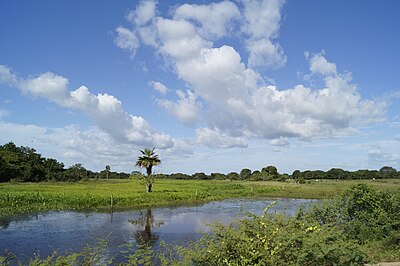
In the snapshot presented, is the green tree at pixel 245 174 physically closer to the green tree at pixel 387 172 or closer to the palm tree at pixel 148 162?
the green tree at pixel 387 172

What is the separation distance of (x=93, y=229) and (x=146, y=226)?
12.9ft

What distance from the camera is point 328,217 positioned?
12977mm

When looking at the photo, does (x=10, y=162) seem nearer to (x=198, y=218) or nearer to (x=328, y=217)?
(x=198, y=218)

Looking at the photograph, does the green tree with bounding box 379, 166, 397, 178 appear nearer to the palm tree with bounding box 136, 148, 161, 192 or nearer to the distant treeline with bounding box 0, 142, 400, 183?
the distant treeline with bounding box 0, 142, 400, 183

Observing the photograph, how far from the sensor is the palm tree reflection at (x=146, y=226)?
19897 millimetres

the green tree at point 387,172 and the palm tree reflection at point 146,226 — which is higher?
the green tree at point 387,172

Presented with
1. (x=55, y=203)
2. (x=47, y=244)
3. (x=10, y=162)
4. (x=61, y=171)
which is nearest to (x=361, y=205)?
(x=47, y=244)

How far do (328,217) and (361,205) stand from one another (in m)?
1.79

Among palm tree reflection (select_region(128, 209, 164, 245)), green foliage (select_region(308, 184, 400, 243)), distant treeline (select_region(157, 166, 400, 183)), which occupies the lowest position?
palm tree reflection (select_region(128, 209, 164, 245))

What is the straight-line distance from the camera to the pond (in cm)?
1780

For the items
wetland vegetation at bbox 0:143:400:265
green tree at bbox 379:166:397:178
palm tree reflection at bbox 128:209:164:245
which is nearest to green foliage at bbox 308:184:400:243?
wetland vegetation at bbox 0:143:400:265

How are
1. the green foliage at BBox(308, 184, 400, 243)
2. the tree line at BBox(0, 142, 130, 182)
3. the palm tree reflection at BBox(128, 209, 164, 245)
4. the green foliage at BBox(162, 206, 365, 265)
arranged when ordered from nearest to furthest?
the green foliage at BBox(162, 206, 365, 265)
the green foliage at BBox(308, 184, 400, 243)
the palm tree reflection at BBox(128, 209, 164, 245)
the tree line at BBox(0, 142, 130, 182)

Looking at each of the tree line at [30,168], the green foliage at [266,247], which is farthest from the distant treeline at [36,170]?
the green foliage at [266,247]

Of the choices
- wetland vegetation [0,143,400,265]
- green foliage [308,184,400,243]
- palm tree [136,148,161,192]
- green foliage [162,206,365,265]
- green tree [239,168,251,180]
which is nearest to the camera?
green foliage [162,206,365,265]
